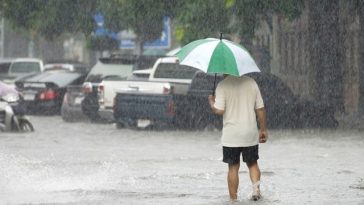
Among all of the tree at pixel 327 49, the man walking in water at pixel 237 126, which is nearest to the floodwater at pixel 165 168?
the man walking in water at pixel 237 126

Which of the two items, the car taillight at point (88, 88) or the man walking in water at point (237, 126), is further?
the car taillight at point (88, 88)

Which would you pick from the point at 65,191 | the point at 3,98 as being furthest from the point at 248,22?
the point at 65,191

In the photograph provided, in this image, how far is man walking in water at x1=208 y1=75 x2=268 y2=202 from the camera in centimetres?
1147

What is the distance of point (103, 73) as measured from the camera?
2794 centimetres

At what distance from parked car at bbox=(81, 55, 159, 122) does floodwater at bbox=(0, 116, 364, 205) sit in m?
3.49

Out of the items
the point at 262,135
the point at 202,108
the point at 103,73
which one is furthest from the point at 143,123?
the point at 262,135

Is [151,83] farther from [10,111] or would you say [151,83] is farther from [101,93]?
[10,111]

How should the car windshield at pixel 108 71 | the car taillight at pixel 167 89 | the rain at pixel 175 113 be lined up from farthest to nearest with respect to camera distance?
the car windshield at pixel 108 71 → the car taillight at pixel 167 89 → the rain at pixel 175 113

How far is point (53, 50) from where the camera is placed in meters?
68.8

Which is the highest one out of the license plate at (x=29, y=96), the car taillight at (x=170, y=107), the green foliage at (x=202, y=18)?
the green foliage at (x=202, y=18)

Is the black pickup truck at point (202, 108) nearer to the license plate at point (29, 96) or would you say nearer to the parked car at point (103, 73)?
the parked car at point (103, 73)

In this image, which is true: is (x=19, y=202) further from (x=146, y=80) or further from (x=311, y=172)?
(x=146, y=80)

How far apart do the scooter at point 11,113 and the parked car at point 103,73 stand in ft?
12.6

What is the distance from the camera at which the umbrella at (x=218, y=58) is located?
451 inches
